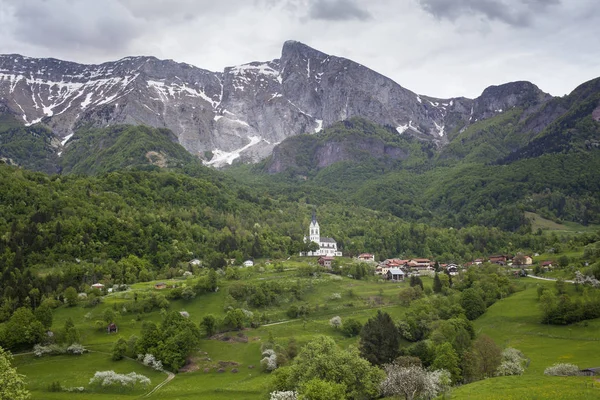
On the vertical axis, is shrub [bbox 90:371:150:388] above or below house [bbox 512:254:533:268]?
below

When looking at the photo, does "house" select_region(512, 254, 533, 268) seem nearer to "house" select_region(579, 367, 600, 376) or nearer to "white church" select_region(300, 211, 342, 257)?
"white church" select_region(300, 211, 342, 257)

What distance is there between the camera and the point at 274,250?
531 ft

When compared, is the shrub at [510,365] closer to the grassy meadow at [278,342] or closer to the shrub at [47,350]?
the grassy meadow at [278,342]

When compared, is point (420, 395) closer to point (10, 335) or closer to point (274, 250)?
point (10, 335)

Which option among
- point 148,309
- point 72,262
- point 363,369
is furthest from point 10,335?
point 363,369

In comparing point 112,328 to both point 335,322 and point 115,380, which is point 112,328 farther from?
point 335,322

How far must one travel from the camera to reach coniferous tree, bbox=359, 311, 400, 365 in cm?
6950

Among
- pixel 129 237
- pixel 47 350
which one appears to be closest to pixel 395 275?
pixel 129 237

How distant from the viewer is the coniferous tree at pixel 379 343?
2736 inches

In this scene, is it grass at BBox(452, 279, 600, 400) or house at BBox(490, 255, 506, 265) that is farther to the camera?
house at BBox(490, 255, 506, 265)

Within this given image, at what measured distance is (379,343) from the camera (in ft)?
233

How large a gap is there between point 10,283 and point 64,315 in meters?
17.1

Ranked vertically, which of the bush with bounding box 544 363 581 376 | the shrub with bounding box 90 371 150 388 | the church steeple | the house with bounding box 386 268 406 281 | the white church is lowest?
the shrub with bounding box 90 371 150 388

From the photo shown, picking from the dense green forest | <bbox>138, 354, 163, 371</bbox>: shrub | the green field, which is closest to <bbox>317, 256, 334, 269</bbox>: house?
the green field
